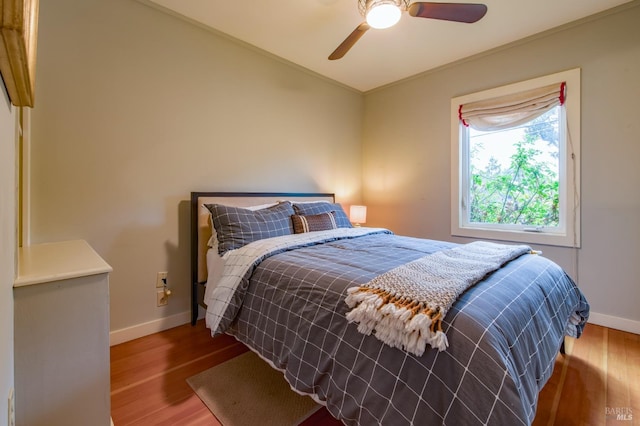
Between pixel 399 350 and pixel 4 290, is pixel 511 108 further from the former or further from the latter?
pixel 4 290

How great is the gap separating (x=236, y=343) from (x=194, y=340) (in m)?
0.33

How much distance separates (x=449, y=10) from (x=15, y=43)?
196 centimetres

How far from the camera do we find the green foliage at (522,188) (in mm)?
2621

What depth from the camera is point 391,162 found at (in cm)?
366

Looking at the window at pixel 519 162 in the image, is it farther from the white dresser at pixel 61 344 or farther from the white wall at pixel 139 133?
the white dresser at pixel 61 344

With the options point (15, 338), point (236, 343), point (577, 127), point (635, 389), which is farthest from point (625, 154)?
point (15, 338)

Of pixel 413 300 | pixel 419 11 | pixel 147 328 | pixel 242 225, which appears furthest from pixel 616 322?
pixel 147 328

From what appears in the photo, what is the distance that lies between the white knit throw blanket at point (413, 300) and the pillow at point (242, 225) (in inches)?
44.1

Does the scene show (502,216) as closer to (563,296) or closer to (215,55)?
(563,296)

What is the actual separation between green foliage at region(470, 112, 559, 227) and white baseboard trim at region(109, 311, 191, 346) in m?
3.00

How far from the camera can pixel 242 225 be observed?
2119 millimetres

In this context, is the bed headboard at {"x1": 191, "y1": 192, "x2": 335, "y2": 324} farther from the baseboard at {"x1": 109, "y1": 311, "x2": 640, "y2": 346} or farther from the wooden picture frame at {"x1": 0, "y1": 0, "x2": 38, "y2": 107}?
the wooden picture frame at {"x1": 0, "y1": 0, "x2": 38, "y2": 107}

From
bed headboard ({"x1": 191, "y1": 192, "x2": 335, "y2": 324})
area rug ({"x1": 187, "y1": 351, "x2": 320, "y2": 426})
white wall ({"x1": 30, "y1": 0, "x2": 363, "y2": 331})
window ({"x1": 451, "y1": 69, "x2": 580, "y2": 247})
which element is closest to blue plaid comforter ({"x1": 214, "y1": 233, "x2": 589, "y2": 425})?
area rug ({"x1": 187, "y1": 351, "x2": 320, "y2": 426})

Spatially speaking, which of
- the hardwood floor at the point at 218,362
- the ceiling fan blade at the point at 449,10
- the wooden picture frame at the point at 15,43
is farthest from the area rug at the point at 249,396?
the ceiling fan blade at the point at 449,10
